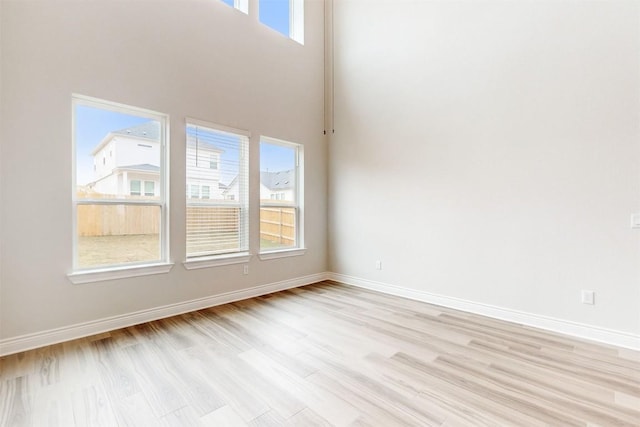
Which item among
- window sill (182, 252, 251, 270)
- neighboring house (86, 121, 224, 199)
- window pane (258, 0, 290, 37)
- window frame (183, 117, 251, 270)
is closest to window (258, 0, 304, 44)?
window pane (258, 0, 290, 37)

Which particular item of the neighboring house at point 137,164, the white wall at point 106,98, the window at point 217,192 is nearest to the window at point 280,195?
the white wall at point 106,98

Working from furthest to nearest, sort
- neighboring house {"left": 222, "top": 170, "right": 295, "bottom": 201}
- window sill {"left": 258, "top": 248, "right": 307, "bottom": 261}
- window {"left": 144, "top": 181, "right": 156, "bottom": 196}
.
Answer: window sill {"left": 258, "top": 248, "right": 307, "bottom": 261}, neighboring house {"left": 222, "top": 170, "right": 295, "bottom": 201}, window {"left": 144, "top": 181, "right": 156, "bottom": 196}

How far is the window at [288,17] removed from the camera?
446cm

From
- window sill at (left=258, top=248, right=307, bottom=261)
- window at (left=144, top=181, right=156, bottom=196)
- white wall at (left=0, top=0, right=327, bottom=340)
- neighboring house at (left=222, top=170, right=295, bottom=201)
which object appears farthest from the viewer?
window sill at (left=258, top=248, right=307, bottom=261)

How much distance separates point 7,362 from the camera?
7.45 ft

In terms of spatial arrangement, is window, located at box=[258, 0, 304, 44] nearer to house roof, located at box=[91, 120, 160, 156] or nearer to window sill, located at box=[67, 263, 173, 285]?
house roof, located at box=[91, 120, 160, 156]

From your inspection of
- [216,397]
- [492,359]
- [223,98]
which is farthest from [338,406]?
[223,98]

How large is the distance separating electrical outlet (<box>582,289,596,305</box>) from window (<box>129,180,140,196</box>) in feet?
15.1

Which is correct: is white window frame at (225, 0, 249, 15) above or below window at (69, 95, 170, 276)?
above

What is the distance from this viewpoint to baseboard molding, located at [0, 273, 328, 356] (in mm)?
2461

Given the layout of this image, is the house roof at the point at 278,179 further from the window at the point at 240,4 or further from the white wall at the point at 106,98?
the window at the point at 240,4

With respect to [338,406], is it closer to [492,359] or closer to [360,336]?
[360,336]

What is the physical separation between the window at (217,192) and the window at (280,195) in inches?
13.1

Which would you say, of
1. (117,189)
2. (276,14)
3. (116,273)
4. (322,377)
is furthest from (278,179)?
(322,377)
